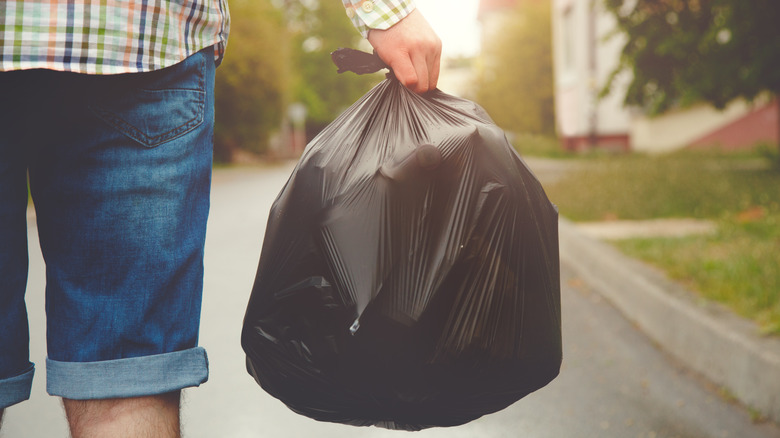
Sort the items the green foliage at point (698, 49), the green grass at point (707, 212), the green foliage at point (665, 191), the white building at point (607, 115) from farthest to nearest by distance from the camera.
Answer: the white building at point (607, 115), the green foliage at point (665, 191), the green foliage at point (698, 49), the green grass at point (707, 212)

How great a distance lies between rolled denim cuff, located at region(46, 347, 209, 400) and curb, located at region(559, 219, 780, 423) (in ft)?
7.00

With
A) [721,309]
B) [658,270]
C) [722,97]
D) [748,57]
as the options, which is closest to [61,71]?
[721,309]

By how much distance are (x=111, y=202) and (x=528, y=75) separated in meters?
29.5

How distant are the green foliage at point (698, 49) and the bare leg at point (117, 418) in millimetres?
7331

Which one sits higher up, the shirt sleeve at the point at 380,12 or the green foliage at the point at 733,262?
the shirt sleeve at the point at 380,12

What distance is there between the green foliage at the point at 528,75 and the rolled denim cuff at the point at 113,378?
29101mm

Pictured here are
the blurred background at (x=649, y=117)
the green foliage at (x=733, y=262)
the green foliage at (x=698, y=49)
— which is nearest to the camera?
the green foliage at (x=733, y=262)

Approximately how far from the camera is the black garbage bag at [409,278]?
1.42 meters

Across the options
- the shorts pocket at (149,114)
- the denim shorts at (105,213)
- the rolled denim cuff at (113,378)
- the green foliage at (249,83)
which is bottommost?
the green foliage at (249,83)

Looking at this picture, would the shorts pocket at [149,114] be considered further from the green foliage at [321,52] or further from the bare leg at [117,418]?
the green foliage at [321,52]

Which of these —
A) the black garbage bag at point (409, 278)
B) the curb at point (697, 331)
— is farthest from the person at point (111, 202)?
the curb at point (697, 331)

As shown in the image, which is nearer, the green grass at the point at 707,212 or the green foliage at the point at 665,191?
the green grass at the point at 707,212

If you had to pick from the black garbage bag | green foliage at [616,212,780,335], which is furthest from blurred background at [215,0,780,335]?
the black garbage bag

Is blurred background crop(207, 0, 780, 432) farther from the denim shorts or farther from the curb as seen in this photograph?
the denim shorts
